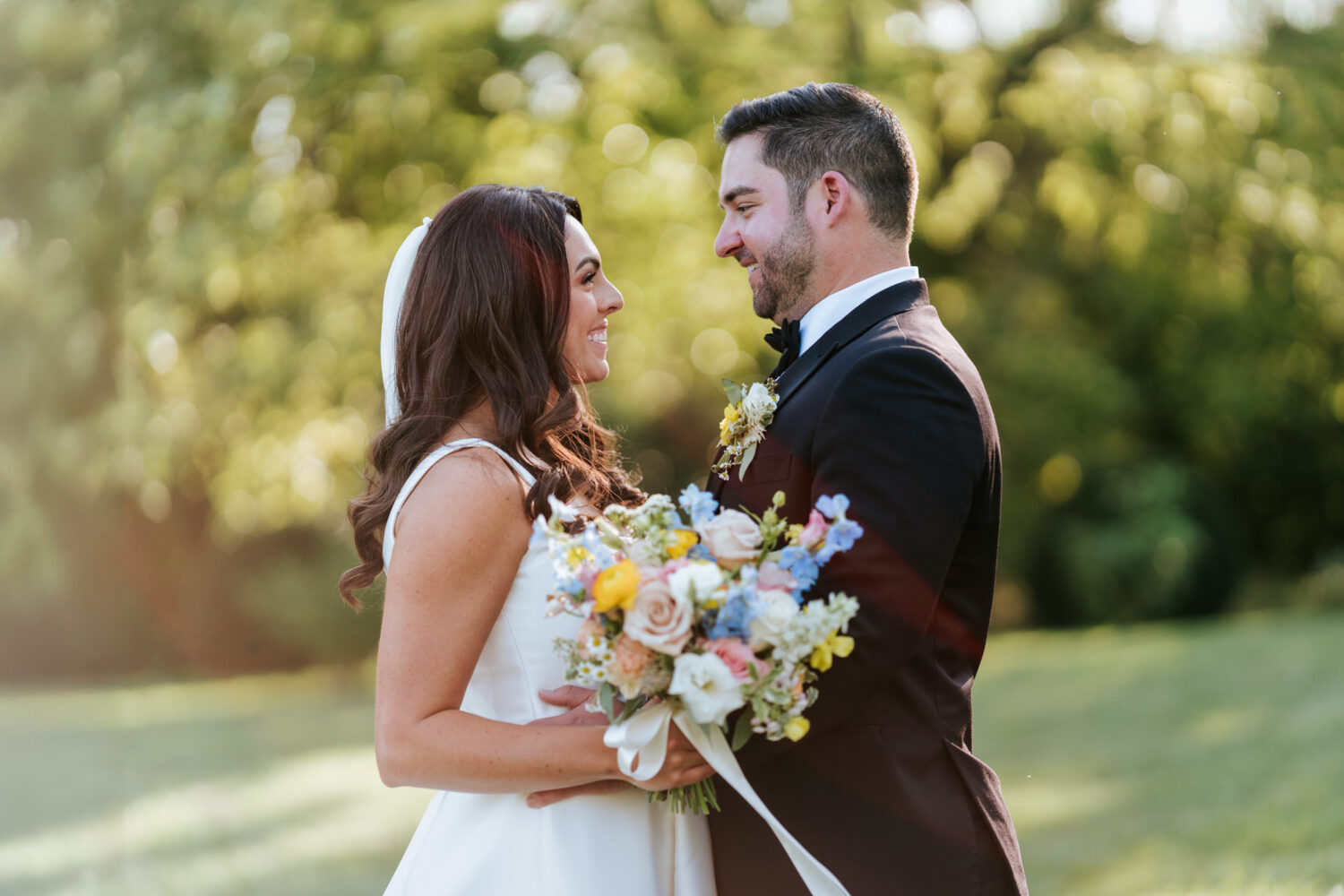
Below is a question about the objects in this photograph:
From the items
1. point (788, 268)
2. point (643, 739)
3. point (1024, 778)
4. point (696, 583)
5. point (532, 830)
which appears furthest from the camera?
point (1024, 778)

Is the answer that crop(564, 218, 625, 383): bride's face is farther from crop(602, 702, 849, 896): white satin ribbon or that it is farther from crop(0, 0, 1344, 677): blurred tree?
crop(0, 0, 1344, 677): blurred tree

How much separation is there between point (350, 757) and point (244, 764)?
999 millimetres

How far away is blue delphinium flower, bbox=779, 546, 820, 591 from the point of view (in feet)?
7.32

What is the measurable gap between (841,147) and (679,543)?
135cm

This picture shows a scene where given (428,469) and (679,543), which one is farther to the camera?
(428,469)

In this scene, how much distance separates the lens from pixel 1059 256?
18.0 m

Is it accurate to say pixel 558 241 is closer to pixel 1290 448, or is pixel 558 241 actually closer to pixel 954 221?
pixel 954 221

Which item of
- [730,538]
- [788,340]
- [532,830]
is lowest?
[532,830]

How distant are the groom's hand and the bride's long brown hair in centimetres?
45

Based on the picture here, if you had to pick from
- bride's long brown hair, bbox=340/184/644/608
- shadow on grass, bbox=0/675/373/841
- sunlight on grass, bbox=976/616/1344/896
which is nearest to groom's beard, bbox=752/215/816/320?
bride's long brown hair, bbox=340/184/644/608

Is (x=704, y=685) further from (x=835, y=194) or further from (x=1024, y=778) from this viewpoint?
(x=1024, y=778)

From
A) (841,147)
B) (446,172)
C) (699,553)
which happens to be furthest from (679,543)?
(446,172)

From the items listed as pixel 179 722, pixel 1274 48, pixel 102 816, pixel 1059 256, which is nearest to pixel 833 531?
pixel 102 816

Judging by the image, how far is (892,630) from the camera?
245 cm
